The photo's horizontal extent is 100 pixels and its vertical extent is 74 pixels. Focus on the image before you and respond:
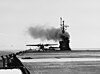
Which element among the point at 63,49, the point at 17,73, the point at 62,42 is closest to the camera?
the point at 17,73

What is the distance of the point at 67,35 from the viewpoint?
18100 cm

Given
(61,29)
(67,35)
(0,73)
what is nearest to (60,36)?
(67,35)

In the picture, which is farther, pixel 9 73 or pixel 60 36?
pixel 60 36

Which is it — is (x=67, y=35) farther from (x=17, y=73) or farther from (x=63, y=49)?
(x=17, y=73)

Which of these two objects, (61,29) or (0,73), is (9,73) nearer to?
(0,73)

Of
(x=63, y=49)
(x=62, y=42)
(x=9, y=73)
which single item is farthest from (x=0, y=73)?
(x=63, y=49)

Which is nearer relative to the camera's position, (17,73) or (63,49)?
(17,73)

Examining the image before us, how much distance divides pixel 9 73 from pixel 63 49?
155491 mm

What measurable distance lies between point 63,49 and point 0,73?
155456 millimetres

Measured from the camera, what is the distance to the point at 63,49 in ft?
616

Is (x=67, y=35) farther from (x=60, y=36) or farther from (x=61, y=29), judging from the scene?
(x=61, y=29)

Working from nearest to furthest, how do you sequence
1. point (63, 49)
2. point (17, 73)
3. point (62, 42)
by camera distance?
point (17, 73), point (62, 42), point (63, 49)

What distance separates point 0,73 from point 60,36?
15098 cm

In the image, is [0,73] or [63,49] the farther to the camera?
[63,49]
